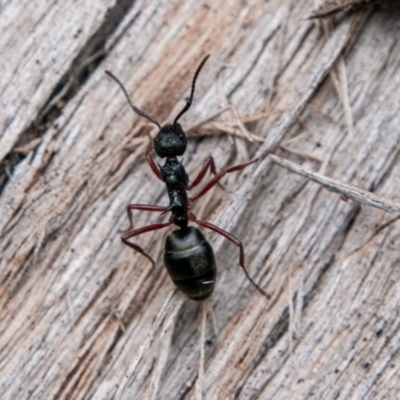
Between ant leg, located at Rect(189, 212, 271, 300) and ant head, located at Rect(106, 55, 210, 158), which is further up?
ant head, located at Rect(106, 55, 210, 158)

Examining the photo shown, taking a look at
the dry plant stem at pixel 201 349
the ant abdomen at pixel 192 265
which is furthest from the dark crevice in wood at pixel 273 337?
the ant abdomen at pixel 192 265

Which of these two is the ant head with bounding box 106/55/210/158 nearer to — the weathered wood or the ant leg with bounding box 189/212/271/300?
the weathered wood

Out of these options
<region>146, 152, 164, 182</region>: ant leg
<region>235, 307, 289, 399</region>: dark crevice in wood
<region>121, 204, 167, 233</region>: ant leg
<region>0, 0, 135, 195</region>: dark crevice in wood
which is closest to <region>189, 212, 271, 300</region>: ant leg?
<region>235, 307, 289, 399</region>: dark crevice in wood

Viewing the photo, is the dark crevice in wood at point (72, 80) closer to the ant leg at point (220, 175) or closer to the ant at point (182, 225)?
the ant at point (182, 225)

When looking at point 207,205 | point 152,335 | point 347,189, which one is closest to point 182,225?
point 207,205

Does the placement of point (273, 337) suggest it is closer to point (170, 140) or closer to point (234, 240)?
point (234, 240)
